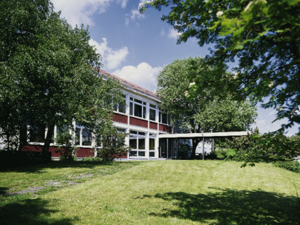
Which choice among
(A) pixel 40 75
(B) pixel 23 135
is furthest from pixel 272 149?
(B) pixel 23 135

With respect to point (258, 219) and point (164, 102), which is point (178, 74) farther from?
point (258, 219)

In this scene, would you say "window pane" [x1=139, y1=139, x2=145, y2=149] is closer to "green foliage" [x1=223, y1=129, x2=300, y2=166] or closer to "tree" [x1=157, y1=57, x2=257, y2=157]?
"tree" [x1=157, y1=57, x2=257, y2=157]

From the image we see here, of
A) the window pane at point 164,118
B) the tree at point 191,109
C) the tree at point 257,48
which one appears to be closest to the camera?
the tree at point 257,48

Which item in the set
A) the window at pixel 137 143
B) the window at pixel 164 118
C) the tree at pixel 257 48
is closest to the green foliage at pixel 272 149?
the tree at pixel 257 48

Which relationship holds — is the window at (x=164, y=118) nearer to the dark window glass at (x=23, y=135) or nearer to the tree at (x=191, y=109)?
the tree at (x=191, y=109)

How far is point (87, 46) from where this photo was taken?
1499cm

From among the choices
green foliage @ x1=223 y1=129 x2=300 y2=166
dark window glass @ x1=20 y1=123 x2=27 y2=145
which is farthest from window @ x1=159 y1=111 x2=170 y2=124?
green foliage @ x1=223 y1=129 x2=300 y2=166

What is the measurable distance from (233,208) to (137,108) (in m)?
20.3

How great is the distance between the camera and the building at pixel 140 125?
838 inches

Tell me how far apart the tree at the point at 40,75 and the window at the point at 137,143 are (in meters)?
9.75

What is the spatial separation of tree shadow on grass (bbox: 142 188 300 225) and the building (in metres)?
13.5

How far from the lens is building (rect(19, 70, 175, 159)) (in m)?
21.3

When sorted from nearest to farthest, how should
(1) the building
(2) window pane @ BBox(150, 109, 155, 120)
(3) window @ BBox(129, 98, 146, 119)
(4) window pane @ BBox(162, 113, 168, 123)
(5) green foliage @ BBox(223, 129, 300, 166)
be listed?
(5) green foliage @ BBox(223, 129, 300, 166)
(1) the building
(3) window @ BBox(129, 98, 146, 119)
(2) window pane @ BBox(150, 109, 155, 120)
(4) window pane @ BBox(162, 113, 168, 123)

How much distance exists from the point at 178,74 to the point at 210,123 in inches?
294
